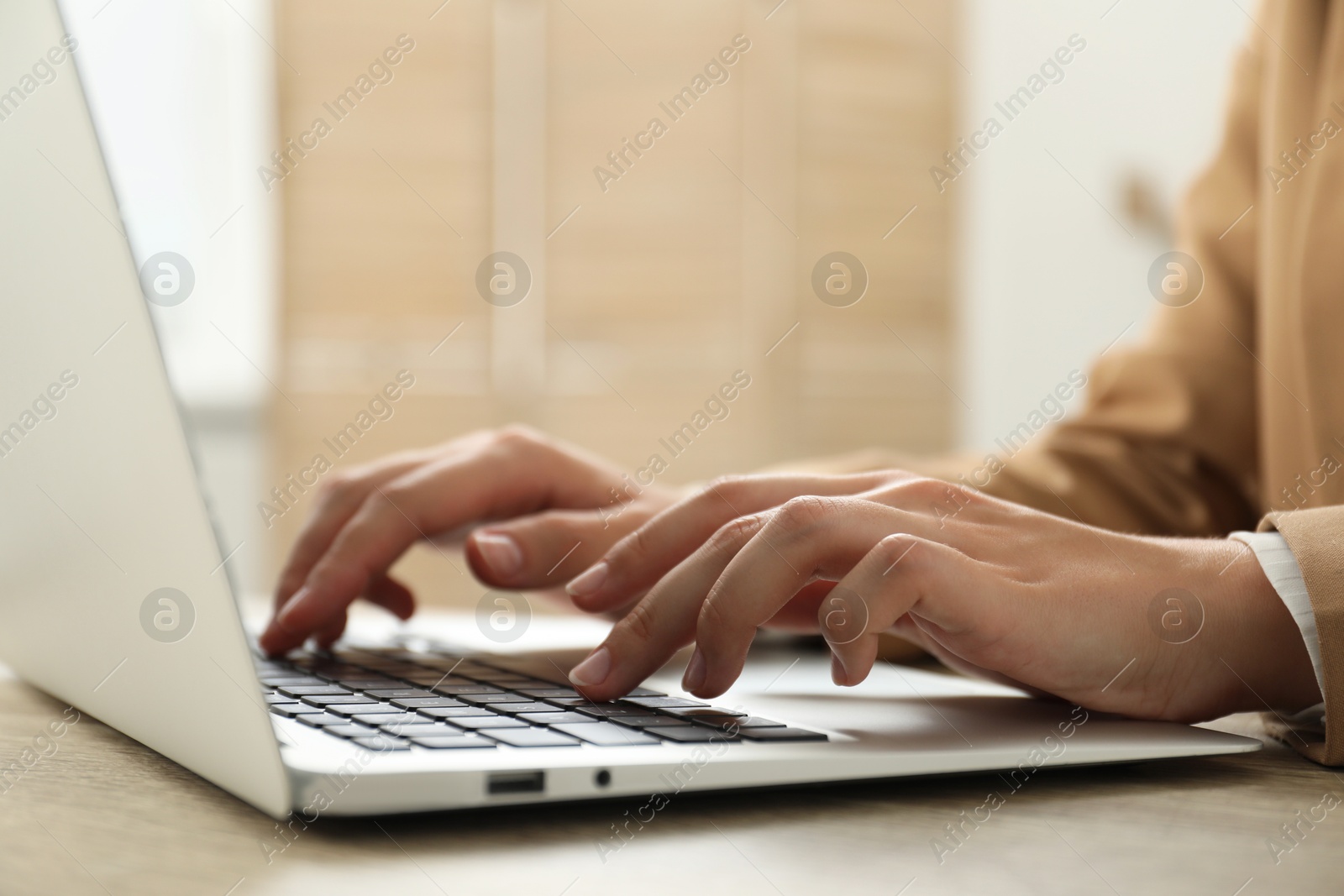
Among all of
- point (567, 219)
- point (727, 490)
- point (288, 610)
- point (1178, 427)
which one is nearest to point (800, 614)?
point (727, 490)

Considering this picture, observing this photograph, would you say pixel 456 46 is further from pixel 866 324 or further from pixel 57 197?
pixel 57 197

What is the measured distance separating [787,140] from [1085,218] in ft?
2.52

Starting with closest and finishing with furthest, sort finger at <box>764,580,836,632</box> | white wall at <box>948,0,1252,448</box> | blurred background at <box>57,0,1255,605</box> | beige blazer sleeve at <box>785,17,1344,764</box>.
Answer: finger at <box>764,580,836,632</box>
beige blazer sleeve at <box>785,17,1344,764</box>
white wall at <box>948,0,1252,448</box>
blurred background at <box>57,0,1255,605</box>

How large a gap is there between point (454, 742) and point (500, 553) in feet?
1.17

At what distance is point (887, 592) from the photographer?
1.54ft

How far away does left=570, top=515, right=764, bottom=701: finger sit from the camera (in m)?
0.50

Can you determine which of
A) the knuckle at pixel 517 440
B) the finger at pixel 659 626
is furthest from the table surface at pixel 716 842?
the knuckle at pixel 517 440

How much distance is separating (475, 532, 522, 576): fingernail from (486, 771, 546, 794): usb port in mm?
382

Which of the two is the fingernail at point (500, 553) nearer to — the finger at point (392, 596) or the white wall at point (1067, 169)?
the finger at point (392, 596)

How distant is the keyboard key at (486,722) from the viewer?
0.41 m

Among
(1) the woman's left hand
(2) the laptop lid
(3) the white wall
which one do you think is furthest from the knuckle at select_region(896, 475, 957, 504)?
(3) the white wall

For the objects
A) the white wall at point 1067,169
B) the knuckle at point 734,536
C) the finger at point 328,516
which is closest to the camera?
the knuckle at point 734,536

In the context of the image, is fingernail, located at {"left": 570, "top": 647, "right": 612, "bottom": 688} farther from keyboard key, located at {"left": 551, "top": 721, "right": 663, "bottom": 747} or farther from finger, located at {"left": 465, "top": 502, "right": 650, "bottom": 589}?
finger, located at {"left": 465, "top": 502, "right": 650, "bottom": 589}

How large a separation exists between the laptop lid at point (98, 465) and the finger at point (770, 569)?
205 millimetres
